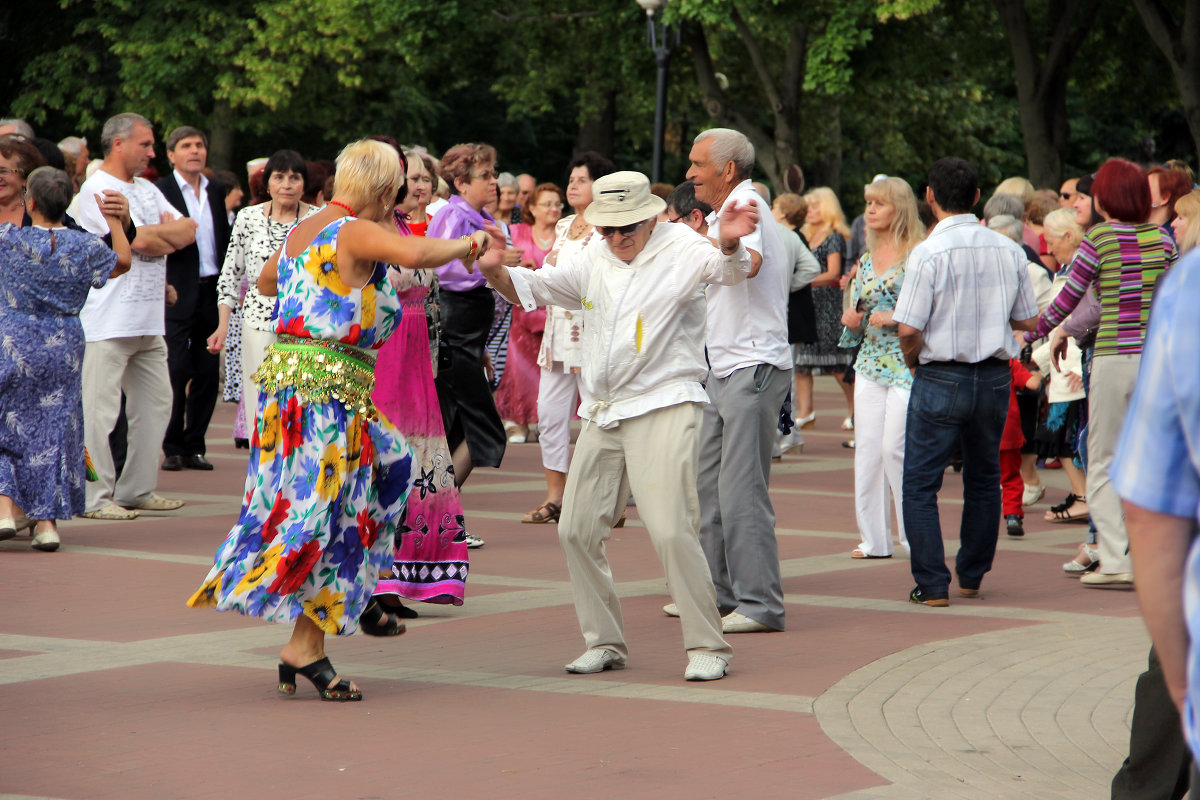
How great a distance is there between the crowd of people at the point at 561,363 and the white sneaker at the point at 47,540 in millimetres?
38

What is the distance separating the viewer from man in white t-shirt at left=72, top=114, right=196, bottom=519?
10445mm

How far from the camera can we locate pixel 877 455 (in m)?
9.25

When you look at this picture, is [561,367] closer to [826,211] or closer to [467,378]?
[467,378]

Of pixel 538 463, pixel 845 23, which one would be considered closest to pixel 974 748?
pixel 538 463

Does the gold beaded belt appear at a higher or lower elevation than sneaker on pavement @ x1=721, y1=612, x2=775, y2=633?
higher

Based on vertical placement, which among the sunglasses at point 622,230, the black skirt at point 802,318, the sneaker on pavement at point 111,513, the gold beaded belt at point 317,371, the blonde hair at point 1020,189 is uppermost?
the blonde hair at point 1020,189

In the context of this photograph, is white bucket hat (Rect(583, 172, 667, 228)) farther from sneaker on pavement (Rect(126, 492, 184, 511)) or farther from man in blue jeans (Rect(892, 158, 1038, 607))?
sneaker on pavement (Rect(126, 492, 184, 511))

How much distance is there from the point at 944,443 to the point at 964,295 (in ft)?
2.36

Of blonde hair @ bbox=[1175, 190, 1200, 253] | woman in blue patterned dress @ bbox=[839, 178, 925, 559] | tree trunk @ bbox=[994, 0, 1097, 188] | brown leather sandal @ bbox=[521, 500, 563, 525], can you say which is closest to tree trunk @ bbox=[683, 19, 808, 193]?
tree trunk @ bbox=[994, 0, 1097, 188]

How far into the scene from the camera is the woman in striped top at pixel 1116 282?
8172mm

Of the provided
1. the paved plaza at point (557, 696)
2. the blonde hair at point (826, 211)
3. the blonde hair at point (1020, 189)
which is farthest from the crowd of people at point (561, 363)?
the blonde hair at point (826, 211)

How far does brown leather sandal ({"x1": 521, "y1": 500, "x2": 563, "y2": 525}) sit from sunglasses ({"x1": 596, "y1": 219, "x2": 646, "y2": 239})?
467 cm

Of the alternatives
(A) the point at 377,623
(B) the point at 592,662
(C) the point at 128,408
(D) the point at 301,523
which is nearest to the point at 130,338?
(C) the point at 128,408

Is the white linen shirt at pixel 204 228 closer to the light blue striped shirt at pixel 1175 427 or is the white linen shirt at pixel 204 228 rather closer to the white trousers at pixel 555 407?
the white trousers at pixel 555 407
